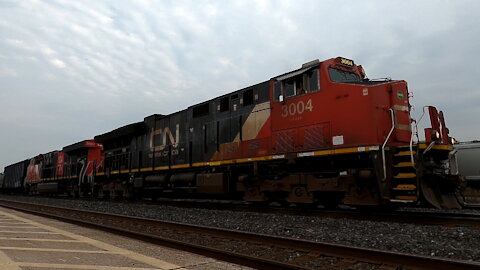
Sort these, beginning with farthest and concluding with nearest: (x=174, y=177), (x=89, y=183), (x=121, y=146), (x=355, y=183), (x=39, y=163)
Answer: (x=39, y=163)
(x=89, y=183)
(x=121, y=146)
(x=174, y=177)
(x=355, y=183)

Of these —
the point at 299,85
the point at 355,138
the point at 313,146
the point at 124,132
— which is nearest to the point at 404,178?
the point at 355,138

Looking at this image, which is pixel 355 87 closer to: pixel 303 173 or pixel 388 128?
pixel 388 128

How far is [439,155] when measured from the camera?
7793 millimetres

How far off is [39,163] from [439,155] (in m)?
29.3

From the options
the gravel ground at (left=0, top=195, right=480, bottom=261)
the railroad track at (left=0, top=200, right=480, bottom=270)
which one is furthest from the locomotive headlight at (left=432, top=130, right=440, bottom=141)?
the railroad track at (left=0, top=200, right=480, bottom=270)

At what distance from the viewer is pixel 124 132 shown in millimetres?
16672

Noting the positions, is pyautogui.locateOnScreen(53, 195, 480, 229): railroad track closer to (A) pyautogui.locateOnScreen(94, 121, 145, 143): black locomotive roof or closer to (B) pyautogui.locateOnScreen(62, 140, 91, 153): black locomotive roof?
(A) pyautogui.locateOnScreen(94, 121, 145, 143): black locomotive roof

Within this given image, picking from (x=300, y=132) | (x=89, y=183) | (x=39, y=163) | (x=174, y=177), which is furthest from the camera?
(x=39, y=163)

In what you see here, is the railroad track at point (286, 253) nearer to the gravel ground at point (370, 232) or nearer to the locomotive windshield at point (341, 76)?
the gravel ground at point (370, 232)

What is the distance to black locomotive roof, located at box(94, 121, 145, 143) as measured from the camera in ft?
52.4

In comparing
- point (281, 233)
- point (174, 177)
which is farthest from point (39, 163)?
point (281, 233)

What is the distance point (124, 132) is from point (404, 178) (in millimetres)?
13112

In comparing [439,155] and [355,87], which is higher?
[355,87]

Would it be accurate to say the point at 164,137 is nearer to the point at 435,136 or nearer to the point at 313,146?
the point at 313,146
